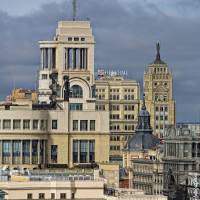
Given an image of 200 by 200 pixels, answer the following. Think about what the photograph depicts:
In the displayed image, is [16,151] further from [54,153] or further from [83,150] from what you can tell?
[83,150]

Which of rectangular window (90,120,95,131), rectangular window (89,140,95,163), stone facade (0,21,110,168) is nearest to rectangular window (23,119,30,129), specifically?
stone facade (0,21,110,168)

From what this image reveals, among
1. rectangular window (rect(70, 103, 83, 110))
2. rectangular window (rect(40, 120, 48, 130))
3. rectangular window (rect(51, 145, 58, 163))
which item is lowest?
rectangular window (rect(51, 145, 58, 163))

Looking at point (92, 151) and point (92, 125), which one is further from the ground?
point (92, 125)

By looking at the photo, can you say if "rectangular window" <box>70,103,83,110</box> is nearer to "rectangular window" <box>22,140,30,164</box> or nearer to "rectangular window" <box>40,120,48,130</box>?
"rectangular window" <box>40,120,48,130</box>

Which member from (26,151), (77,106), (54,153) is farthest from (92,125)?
(77,106)

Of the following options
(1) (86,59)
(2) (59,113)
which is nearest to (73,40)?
(1) (86,59)

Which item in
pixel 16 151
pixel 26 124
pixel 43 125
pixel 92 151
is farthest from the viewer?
pixel 92 151

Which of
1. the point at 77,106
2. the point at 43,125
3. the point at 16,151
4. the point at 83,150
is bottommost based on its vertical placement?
the point at 16,151

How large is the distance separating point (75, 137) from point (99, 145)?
2128 millimetres

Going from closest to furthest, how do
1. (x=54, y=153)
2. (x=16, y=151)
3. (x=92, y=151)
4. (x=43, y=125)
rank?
(x=16, y=151) → (x=54, y=153) → (x=43, y=125) → (x=92, y=151)

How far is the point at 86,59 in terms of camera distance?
196 metres

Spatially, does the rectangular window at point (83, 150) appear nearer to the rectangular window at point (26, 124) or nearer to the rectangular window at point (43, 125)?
the rectangular window at point (43, 125)

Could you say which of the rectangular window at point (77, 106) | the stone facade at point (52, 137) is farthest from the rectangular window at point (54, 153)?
the rectangular window at point (77, 106)

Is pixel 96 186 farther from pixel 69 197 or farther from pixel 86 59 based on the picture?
pixel 86 59
